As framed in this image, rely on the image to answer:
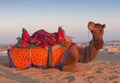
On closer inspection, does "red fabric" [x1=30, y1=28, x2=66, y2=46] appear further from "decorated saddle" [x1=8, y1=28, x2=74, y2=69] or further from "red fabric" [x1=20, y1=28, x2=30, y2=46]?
"red fabric" [x1=20, y1=28, x2=30, y2=46]

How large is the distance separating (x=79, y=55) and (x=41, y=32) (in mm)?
1293

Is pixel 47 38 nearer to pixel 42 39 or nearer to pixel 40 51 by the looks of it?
pixel 42 39

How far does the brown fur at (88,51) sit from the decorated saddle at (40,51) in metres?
0.16

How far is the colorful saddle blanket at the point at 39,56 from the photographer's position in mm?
9469

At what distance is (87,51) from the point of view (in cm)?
943

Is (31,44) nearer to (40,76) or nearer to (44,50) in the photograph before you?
(44,50)

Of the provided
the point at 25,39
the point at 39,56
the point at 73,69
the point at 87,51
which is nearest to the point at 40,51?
the point at 39,56

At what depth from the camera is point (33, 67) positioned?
9703 mm

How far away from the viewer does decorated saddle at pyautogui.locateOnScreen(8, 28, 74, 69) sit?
9.48m

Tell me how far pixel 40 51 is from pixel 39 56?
0.45ft

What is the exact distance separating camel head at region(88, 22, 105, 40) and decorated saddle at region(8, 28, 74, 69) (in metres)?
0.98

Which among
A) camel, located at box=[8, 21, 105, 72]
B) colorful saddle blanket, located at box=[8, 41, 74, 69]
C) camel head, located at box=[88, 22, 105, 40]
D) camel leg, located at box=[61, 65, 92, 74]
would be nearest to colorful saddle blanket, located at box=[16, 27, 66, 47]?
colorful saddle blanket, located at box=[8, 41, 74, 69]

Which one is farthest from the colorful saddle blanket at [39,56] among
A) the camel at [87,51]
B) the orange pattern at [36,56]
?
the camel at [87,51]

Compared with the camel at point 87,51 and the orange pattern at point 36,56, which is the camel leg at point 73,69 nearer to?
the camel at point 87,51
